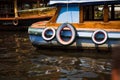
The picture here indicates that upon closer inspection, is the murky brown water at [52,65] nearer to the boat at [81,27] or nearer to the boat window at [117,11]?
the boat at [81,27]

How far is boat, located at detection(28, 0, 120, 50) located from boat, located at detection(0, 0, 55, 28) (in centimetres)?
974

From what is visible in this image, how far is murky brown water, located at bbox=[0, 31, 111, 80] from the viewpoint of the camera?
926 cm

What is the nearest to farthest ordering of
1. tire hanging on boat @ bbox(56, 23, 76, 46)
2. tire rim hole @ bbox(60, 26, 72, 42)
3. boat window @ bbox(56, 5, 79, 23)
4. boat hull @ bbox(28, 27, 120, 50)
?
1. boat hull @ bbox(28, 27, 120, 50)
2. tire hanging on boat @ bbox(56, 23, 76, 46)
3. tire rim hole @ bbox(60, 26, 72, 42)
4. boat window @ bbox(56, 5, 79, 23)

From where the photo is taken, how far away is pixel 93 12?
13.5m

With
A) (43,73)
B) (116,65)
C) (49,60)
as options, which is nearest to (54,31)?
(49,60)

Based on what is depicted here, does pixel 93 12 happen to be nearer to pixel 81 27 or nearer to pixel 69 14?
pixel 69 14

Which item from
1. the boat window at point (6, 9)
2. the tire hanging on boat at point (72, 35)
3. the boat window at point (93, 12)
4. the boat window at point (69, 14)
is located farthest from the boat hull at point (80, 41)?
the boat window at point (6, 9)

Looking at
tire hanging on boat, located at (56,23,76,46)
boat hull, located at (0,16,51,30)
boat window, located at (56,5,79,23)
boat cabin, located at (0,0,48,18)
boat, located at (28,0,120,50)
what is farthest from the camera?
boat cabin, located at (0,0,48,18)

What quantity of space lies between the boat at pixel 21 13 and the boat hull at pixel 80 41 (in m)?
9.83

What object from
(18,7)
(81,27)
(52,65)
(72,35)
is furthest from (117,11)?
(18,7)

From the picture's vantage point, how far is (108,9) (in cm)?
1273

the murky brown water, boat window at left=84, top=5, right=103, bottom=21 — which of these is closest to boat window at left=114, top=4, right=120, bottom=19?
boat window at left=84, top=5, right=103, bottom=21

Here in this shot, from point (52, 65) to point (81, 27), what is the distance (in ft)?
8.42

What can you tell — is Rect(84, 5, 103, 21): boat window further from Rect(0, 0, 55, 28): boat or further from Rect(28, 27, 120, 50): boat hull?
Rect(0, 0, 55, 28): boat
